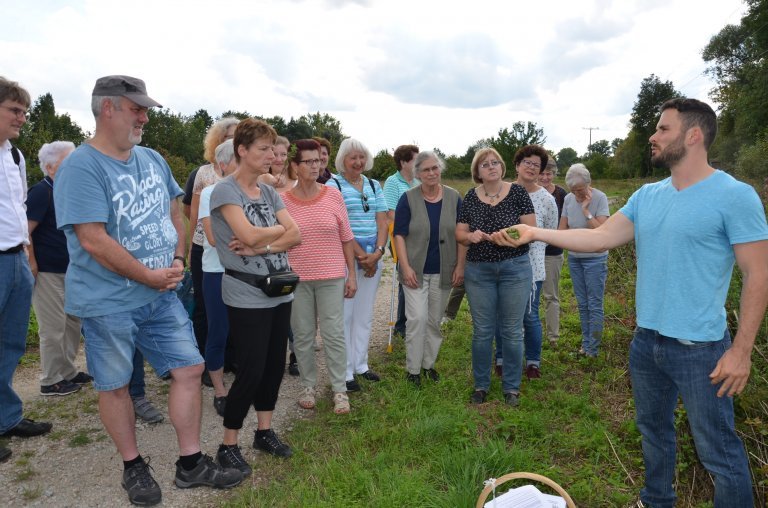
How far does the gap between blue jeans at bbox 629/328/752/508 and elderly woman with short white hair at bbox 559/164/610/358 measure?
9.21 ft

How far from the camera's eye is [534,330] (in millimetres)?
5375

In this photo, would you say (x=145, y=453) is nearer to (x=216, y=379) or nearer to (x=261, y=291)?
(x=216, y=379)

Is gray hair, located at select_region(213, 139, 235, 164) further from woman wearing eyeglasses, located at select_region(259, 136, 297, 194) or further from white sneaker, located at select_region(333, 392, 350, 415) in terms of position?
white sneaker, located at select_region(333, 392, 350, 415)

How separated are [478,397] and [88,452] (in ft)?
10.0

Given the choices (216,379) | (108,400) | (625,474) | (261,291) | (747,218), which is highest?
(747,218)

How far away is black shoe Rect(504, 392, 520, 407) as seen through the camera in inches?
185

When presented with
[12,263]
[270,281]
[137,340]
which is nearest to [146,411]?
[137,340]

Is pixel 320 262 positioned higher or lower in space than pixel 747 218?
lower

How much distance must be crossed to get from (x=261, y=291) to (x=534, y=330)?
2.96 meters

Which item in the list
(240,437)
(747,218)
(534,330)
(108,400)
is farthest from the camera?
(534,330)

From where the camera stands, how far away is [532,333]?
5387 millimetres

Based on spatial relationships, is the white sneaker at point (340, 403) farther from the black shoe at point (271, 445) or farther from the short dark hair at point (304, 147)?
the short dark hair at point (304, 147)

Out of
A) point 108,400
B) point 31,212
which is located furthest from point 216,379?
point 31,212

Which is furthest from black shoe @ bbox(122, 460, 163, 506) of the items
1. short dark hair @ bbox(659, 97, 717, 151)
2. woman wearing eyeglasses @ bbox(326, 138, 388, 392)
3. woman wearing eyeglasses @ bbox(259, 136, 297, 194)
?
short dark hair @ bbox(659, 97, 717, 151)
